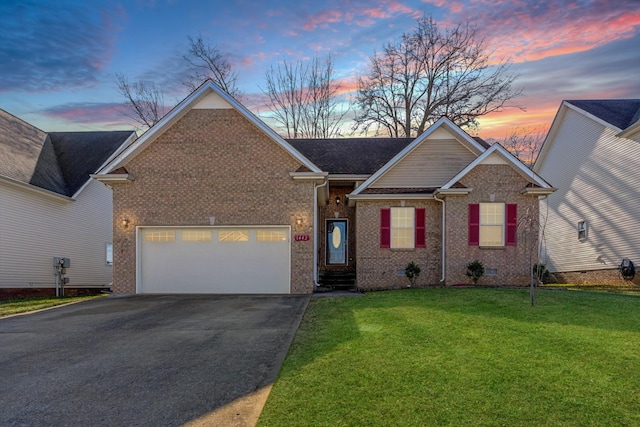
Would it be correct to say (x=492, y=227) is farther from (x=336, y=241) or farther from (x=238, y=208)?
(x=238, y=208)

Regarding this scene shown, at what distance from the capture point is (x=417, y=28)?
2981 cm

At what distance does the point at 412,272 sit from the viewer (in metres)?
14.7

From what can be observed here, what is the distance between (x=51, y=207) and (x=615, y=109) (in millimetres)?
24171

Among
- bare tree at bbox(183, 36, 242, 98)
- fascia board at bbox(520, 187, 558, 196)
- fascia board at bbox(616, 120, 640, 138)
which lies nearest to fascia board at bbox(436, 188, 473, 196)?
fascia board at bbox(520, 187, 558, 196)

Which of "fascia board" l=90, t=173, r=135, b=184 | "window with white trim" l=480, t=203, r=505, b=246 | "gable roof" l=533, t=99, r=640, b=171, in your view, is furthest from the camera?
"gable roof" l=533, t=99, r=640, b=171

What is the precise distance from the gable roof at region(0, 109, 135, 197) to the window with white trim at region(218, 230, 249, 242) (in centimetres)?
814

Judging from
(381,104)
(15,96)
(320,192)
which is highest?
(381,104)

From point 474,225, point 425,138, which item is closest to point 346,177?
point 425,138

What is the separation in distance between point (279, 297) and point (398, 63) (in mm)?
23317

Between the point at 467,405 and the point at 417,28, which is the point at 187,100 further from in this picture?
the point at 417,28

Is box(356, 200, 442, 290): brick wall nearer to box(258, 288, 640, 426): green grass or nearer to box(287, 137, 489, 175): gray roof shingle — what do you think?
box(287, 137, 489, 175): gray roof shingle

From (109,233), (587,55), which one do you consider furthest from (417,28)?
(109,233)

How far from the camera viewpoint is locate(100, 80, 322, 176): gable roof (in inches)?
557

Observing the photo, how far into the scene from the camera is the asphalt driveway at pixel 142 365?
14.3 ft
